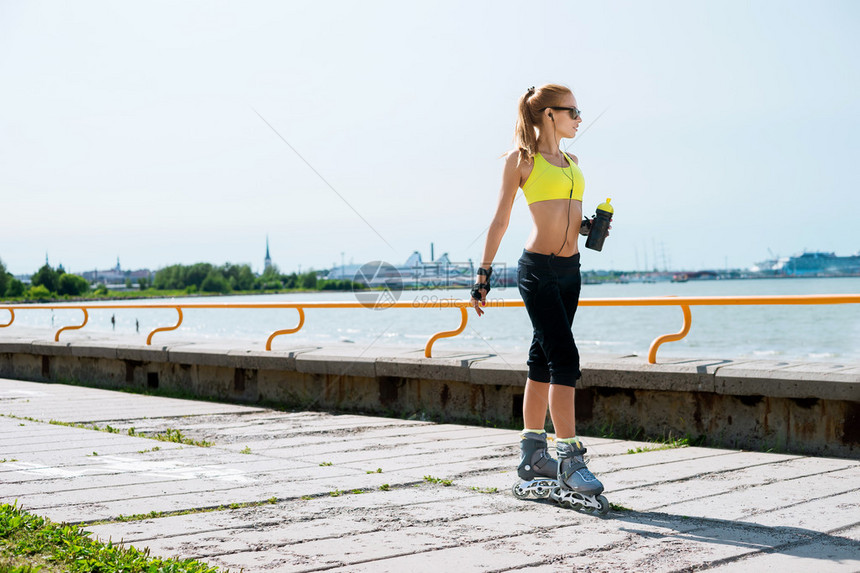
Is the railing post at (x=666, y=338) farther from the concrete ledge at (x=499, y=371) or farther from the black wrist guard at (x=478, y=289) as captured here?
the black wrist guard at (x=478, y=289)

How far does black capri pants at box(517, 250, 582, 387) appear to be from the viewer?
3.90m

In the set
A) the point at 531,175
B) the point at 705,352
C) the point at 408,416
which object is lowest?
the point at 705,352

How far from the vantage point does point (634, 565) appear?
2844mm

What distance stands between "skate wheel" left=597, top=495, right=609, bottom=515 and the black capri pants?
0.53 m

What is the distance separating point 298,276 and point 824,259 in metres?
128

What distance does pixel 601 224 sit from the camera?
4.00 meters

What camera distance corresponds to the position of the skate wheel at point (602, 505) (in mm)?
3613

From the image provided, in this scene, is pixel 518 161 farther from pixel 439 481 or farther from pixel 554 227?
pixel 439 481

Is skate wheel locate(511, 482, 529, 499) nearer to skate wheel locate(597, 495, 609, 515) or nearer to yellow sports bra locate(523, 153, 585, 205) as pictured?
skate wheel locate(597, 495, 609, 515)

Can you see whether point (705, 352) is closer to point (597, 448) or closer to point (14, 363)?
point (14, 363)

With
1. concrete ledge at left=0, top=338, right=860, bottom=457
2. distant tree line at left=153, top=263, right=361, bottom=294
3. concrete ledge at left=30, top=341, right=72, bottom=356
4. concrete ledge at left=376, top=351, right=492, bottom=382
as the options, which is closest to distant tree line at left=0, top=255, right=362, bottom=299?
distant tree line at left=153, top=263, right=361, bottom=294

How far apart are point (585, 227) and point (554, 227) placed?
17 cm

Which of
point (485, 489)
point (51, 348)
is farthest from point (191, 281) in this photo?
point (485, 489)

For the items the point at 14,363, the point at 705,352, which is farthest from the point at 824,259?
the point at 14,363
